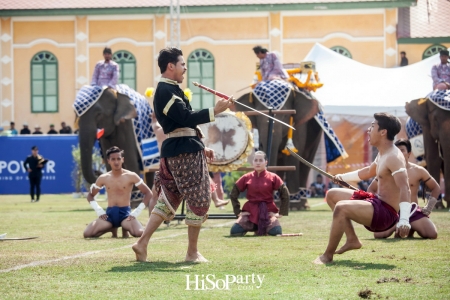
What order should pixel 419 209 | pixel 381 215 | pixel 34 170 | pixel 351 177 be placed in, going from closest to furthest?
pixel 381 215 < pixel 351 177 < pixel 419 209 < pixel 34 170

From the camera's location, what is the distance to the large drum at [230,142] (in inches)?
598

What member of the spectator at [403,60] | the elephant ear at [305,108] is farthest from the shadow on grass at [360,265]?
the spectator at [403,60]

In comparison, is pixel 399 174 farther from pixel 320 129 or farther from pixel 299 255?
pixel 320 129

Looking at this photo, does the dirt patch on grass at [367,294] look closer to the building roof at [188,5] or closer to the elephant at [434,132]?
the elephant at [434,132]

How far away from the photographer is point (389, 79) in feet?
89.9

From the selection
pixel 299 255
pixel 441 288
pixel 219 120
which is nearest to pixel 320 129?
pixel 219 120

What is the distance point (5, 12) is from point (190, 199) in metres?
33.2

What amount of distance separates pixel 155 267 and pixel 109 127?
38.6 ft

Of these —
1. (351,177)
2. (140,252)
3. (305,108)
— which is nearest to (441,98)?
(305,108)

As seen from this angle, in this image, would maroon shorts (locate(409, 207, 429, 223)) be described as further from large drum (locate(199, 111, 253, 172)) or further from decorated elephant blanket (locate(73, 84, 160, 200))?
decorated elephant blanket (locate(73, 84, 160, 200))

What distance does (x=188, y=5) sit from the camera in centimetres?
4041

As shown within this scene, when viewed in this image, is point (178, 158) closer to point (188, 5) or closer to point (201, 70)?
point (188, 5)

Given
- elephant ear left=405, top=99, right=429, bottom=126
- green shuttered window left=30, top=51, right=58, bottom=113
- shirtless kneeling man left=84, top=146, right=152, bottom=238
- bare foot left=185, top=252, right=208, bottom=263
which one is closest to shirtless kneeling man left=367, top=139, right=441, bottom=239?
bare foot left=185, top=252, right=208, bottom=263

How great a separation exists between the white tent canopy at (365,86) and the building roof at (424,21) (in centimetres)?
1185
